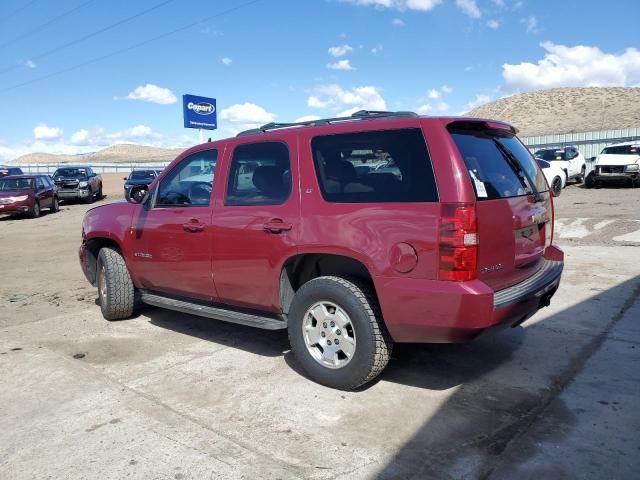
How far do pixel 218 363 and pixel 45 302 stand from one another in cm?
360

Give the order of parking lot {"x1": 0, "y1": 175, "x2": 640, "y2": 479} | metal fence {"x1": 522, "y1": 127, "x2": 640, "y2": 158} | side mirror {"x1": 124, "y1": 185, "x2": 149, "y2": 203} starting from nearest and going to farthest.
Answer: parking lot {"x1": 0, "y1": 175, "x2": 640, "y2": 479} → side mirror {"x1": 124, "y1": 185, "x2": 149, "y2": 203} → metal fence {"x1": 522, "y1": 127, "x2": 640, "y2": 158}

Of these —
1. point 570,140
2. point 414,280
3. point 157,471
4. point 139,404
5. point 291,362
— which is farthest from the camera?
point 570,140

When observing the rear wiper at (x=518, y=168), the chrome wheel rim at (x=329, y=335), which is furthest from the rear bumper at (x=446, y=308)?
the rear wiper at (x=518, y=168)

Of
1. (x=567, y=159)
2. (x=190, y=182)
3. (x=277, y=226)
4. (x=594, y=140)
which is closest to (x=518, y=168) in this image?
(x=277, y=226)

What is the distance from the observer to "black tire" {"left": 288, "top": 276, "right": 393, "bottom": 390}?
379 centimetres

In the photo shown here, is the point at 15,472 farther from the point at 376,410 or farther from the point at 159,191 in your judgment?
the point at 159,191

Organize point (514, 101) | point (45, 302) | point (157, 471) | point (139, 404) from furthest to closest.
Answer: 1. point (514, 101)
2. point (45, 302)
3. point (139, 404)
4. point (157, 471)

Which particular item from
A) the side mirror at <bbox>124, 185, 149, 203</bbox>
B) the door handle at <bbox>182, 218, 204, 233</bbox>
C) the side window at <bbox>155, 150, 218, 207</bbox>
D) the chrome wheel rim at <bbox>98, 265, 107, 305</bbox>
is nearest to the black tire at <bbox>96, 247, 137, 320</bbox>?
the chrome wheel rim at <bbox>98, 265, 107, 305</bbox>

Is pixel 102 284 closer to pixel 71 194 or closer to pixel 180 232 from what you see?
pixel 180 232

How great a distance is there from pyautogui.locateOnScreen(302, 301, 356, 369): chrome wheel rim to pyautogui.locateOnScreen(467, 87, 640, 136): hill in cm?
6122

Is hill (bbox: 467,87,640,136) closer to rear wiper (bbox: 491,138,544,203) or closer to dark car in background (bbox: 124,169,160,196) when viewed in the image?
dark car in background (bbox: 124,169,160,196)

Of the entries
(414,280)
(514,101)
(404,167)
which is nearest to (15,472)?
(414,280)

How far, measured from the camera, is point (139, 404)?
12.7 feet

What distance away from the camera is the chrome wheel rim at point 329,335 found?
156 inches
